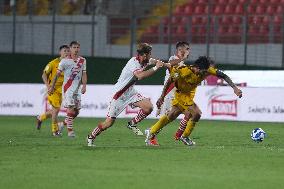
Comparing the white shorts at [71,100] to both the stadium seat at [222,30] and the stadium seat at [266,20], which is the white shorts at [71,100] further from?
the stadium seat at [266,20]

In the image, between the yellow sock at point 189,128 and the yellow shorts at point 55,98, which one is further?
the yellow shorts at point 55,98

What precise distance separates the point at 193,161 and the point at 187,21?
19.1 meters

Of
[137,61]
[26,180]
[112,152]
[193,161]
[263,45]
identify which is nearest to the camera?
[26,180]

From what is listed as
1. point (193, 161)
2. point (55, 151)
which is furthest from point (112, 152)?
point (193, 161)

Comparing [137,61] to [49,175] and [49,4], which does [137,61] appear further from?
[49,4]

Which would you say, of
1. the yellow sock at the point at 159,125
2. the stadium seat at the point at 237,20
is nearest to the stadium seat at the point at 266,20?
the stadium seat at the point at 237,20

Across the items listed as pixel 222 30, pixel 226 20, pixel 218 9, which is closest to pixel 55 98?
pixel 222 30

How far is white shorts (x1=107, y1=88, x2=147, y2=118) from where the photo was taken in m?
17.3

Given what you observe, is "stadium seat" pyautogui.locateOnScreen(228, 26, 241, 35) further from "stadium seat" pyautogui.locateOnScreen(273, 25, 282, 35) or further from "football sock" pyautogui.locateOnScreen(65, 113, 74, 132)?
"football sock" pyautogui.locateOnScreen(65, 113, 74, 132)

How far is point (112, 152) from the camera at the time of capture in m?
16.0

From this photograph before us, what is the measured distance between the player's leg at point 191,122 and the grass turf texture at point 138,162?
0.20 meters

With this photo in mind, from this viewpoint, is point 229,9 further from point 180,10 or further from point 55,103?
point 55,103

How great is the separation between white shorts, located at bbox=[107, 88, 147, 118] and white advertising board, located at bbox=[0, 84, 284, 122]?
10.4 metres

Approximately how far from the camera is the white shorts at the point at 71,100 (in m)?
21.2
